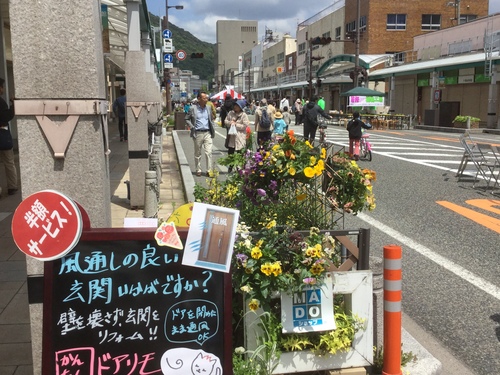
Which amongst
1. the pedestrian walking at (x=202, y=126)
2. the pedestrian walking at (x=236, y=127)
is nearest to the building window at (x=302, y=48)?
the pedestrian walking at (x=236, y=127)

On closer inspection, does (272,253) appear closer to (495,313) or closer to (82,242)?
(82,242)

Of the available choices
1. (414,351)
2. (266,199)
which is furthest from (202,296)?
(414,351)

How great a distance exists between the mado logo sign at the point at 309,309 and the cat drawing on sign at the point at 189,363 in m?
0.49

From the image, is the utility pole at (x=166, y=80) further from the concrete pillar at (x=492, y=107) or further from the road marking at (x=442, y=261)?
the road marking at (x=442, y=261)

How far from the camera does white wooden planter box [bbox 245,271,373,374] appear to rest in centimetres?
328

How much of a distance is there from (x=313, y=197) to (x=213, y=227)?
1.45m

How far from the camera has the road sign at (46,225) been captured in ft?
8.91

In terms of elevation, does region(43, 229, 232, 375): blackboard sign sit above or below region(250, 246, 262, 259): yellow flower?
below

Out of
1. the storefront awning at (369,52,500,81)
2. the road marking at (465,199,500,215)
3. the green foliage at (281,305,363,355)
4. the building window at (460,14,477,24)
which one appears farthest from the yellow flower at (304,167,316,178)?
the building window at (460,14,477,24)

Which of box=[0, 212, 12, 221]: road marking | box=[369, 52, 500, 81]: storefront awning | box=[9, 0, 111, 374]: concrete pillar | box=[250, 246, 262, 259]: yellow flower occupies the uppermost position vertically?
box=[369, 52, 500, 81]: storefront awning

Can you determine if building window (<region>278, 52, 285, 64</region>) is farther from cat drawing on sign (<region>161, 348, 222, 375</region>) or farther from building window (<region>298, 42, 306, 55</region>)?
cat drawing on sign (<region>161, 348, 222, 375</region>)

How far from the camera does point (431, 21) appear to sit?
175ft

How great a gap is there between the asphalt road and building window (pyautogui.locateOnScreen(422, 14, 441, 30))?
146 feet

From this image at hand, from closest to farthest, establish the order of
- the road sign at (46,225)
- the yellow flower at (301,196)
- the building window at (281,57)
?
the road sign at (46,225) → the yellow flower at (301,196) → the building window at (281,57)
